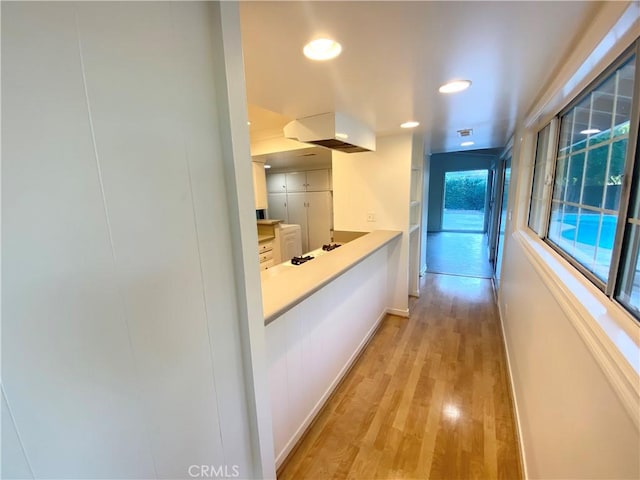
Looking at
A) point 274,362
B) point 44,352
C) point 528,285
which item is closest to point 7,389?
point 44,352

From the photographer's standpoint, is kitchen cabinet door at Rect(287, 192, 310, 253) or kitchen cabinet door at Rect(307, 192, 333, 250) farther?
kitchen cabinet door at Rect(287, 192, 310, 253)

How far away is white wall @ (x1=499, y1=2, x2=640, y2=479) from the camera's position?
653mm

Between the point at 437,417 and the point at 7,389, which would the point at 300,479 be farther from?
the point at 7,389

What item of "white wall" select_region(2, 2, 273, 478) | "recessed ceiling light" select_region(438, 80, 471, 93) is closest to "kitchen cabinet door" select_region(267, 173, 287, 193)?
"recessed ceiling light" select_region(438, 80, 471, 93)

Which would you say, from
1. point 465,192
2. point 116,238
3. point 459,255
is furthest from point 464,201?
point 116,238

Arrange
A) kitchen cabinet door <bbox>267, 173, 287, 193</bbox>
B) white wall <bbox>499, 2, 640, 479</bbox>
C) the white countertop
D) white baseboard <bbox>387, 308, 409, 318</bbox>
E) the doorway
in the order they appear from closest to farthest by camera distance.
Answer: white wall <bbox>499, 2, 640, 479</bbox> < the white countertop < white baseboard <bbox>387, 308, 409, 318</bbox> < kitchen cabinet door <bbox>267, 173, 287, 193</bbox> < the doorway

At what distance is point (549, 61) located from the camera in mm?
1253

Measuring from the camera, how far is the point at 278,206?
609 centimetres

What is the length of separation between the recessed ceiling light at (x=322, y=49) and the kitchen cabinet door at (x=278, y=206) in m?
4.80

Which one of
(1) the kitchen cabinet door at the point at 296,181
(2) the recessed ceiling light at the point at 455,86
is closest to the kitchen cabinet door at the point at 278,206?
(1) the kitchen cabinet door at the point at 296,181

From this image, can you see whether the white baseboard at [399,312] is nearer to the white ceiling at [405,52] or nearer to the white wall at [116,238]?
the white ceiling at [405,52]

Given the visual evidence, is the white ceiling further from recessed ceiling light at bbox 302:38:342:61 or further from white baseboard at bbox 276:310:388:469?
white baseboard at bbox 276:310:388:469

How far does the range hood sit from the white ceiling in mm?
87

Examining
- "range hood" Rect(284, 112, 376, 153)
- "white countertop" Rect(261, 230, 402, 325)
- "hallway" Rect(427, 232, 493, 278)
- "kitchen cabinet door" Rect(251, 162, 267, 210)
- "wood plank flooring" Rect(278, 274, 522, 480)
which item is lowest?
"wood plank flooring" Rect(278, 274, 522, 480)
